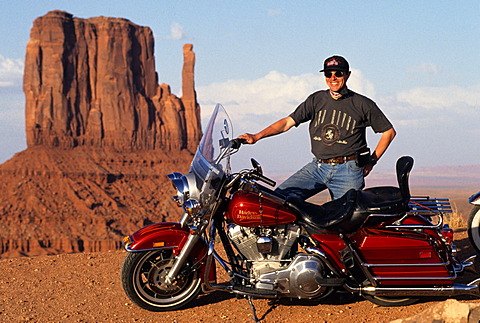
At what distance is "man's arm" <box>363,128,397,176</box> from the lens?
18.4 ft

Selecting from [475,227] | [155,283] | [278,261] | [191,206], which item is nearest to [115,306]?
[155,283]

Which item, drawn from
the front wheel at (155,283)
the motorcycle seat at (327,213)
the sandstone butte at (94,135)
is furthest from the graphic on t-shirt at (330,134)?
the sandstone butte at (94,135)

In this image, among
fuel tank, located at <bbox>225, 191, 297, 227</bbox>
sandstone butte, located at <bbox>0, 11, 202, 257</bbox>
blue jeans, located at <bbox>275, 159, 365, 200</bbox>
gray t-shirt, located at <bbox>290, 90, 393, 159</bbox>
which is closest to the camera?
fuel tank, located at <bbox>225, 191, 297, 227</bbox>

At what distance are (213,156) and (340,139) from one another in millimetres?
1304

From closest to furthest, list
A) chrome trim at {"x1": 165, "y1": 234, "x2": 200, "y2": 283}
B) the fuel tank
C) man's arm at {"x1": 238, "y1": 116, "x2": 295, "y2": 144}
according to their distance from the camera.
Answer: the fuel tank
chrome trim at {"x1": 165, "y1": 234, "x2": 200, "y2": 283}
man's arm at {"x1": 238, "y1": 116, "x2": 295, "y2": 144}

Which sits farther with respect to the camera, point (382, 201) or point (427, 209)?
point (427, 209)

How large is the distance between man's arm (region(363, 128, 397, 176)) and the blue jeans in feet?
0.34

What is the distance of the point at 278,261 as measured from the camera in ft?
16.0

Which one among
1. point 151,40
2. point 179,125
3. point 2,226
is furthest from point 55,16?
point 2,226

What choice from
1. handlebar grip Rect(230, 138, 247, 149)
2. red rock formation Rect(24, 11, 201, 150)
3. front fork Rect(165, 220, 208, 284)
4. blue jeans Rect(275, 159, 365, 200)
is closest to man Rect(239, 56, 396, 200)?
blue jeans Rect(275, 159, 365, 200)

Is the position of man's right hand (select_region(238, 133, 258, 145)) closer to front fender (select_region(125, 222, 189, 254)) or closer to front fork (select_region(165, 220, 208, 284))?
front fork (select_region(165, 220, 208, 284))

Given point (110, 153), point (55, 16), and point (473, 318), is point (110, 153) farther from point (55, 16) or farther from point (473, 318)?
point (473, 318)

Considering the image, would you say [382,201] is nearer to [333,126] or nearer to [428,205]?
[428,205]

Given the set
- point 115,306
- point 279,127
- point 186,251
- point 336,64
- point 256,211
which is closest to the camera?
point 256,211
